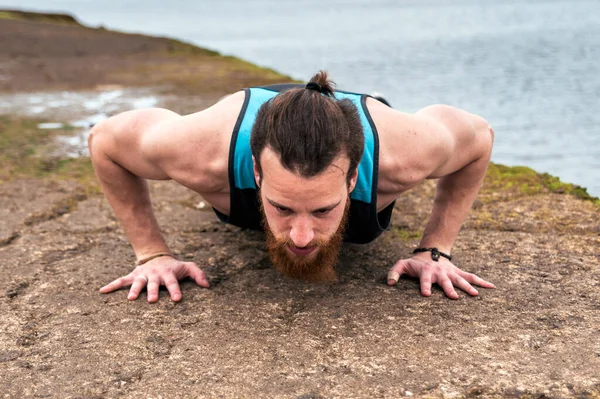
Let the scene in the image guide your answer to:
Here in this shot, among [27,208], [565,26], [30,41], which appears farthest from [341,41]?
[27,208]

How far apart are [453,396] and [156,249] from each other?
147 centimetres

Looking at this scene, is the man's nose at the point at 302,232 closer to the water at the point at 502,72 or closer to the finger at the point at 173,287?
the finger at the point at 173,287

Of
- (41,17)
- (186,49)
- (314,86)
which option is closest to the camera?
(314,86)

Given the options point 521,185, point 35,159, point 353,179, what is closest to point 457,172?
point 353,179

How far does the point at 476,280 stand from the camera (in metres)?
2.68

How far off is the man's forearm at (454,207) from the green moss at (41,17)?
14091mm

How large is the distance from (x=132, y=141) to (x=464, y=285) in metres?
1.44

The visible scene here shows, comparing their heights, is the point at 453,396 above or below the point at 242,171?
below

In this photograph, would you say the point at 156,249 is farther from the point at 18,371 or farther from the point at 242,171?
the point at 18,371

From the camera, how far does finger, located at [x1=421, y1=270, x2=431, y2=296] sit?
2617mm

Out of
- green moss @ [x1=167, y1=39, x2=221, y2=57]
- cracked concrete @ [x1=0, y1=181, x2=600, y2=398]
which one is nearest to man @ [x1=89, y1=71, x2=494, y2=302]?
cracked concrete @ [x1=0, y1=181, x2=600, y2=398]

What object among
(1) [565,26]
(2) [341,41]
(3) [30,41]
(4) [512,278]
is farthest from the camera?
(2) [341,41]

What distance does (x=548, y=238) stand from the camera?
3.11 m

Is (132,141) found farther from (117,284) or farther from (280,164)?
(280,164)
